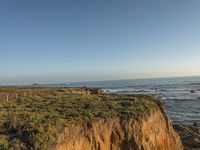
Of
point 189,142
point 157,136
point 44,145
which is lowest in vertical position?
point 189,142

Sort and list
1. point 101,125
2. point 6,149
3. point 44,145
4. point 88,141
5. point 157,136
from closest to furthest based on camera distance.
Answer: point 6,149
point 44,145
point 88,141
point 101,125
point 157,136

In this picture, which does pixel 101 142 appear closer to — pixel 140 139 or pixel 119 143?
pixel 119 143

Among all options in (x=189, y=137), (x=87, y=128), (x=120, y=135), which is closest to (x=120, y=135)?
(x=120, y=135)

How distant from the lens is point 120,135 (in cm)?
1207

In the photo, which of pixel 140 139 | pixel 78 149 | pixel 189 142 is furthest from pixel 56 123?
pixel 189 142

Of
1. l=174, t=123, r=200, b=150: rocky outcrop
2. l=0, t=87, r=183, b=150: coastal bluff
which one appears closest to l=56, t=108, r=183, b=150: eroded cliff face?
l=0, t=87, r=183, b=150: coastal bluff

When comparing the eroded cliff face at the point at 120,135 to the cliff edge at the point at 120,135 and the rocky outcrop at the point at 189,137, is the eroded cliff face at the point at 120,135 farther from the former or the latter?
the rocky outcrop at the point at 189,137

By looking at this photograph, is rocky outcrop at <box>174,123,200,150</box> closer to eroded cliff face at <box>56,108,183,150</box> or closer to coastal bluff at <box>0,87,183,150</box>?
eroded cliff face at <box>56,108,183,150</box>

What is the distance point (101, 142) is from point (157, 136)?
4.67m

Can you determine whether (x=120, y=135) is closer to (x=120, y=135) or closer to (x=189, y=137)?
(x=120, y=135)

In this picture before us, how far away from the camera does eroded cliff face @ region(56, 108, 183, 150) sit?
979cm

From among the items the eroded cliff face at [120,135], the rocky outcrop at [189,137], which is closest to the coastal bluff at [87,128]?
the eroded cliff face at [120,135]

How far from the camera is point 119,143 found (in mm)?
11875

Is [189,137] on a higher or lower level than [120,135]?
lower
